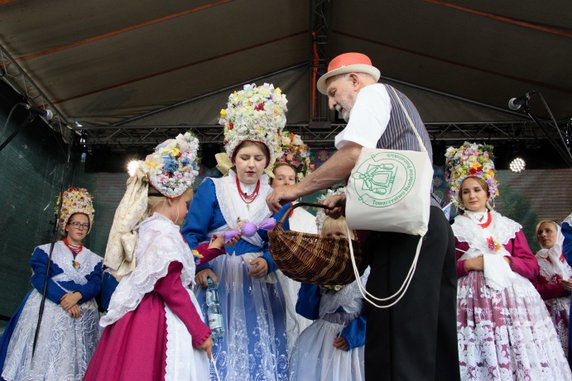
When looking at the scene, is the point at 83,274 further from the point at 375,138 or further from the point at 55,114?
the point at 375,138

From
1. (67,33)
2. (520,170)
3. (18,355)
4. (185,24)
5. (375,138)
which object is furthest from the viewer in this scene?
(520,170)

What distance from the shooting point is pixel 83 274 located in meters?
5.13

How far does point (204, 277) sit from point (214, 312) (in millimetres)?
221

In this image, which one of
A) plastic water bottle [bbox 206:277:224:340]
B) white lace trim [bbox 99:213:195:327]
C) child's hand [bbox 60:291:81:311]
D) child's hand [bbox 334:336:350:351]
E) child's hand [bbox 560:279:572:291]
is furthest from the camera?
child's hand [bbox 60:291:81:311]

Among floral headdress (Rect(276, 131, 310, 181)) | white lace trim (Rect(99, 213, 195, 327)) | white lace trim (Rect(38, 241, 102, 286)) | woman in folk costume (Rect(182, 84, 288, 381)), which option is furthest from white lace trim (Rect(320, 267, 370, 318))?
white lace trim (Rect(38, 241, 102, 286))

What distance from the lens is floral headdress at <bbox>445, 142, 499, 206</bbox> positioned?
15.1ft

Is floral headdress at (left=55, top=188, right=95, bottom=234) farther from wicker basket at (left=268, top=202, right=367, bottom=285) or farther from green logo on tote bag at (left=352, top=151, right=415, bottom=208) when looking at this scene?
green logo on tote bag at (left=352, top=151, right=415, bottom=208)

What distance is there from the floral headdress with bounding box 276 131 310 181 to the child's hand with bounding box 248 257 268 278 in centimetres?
172

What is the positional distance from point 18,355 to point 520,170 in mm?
5622

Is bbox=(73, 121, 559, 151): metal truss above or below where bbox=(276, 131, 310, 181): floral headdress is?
above

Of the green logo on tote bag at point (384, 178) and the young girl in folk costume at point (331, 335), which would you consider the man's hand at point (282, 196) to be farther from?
the young girl in folk costume at point (331, 335)

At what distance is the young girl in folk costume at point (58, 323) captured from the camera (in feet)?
14.5

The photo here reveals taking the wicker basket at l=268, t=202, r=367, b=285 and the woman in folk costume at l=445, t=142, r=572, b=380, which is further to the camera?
the woman in folk costume at l=445, t=142, r=572, b=380

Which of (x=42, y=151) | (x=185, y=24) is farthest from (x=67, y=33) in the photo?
(x=42, y=151)
